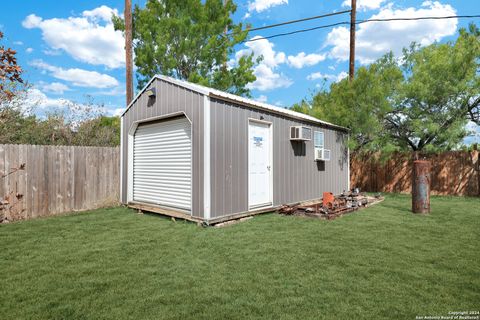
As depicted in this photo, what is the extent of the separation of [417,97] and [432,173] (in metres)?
3.34

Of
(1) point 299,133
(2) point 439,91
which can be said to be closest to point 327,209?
(1) point 299,133

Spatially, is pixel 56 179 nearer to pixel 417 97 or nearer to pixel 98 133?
pixel 98 133

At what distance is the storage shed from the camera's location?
5.91 meters

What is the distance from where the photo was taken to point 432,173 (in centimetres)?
1152

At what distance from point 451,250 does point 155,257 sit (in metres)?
4.19

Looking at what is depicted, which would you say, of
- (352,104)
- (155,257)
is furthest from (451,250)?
(352,104)

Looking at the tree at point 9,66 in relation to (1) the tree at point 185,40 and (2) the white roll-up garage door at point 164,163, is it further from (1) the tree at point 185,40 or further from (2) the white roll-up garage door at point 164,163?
(1) the tree at point 185,40

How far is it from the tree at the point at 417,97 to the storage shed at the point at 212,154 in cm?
205

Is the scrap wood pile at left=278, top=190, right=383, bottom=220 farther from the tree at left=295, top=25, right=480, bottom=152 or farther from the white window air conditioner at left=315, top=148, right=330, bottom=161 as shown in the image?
the tree at left=295, top=25, right=480, bottom=152

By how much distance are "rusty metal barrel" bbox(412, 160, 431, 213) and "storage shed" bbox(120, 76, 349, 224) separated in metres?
2.57

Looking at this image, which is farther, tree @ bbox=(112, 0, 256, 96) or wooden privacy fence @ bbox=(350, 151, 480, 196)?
tree @ bbox=(112, 0, 256, 96)

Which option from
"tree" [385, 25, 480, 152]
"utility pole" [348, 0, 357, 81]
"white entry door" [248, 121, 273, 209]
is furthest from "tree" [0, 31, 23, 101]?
"utility pole" [348, 0, 357, 81]

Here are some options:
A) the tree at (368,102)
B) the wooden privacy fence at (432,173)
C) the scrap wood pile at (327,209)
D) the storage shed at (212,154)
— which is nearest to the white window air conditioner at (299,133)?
the storage shed at (212,154)

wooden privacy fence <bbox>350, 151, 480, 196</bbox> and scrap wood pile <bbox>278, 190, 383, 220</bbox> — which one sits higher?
wooden privacy fence <bbox>350, 151, 480, 196</bbox>
